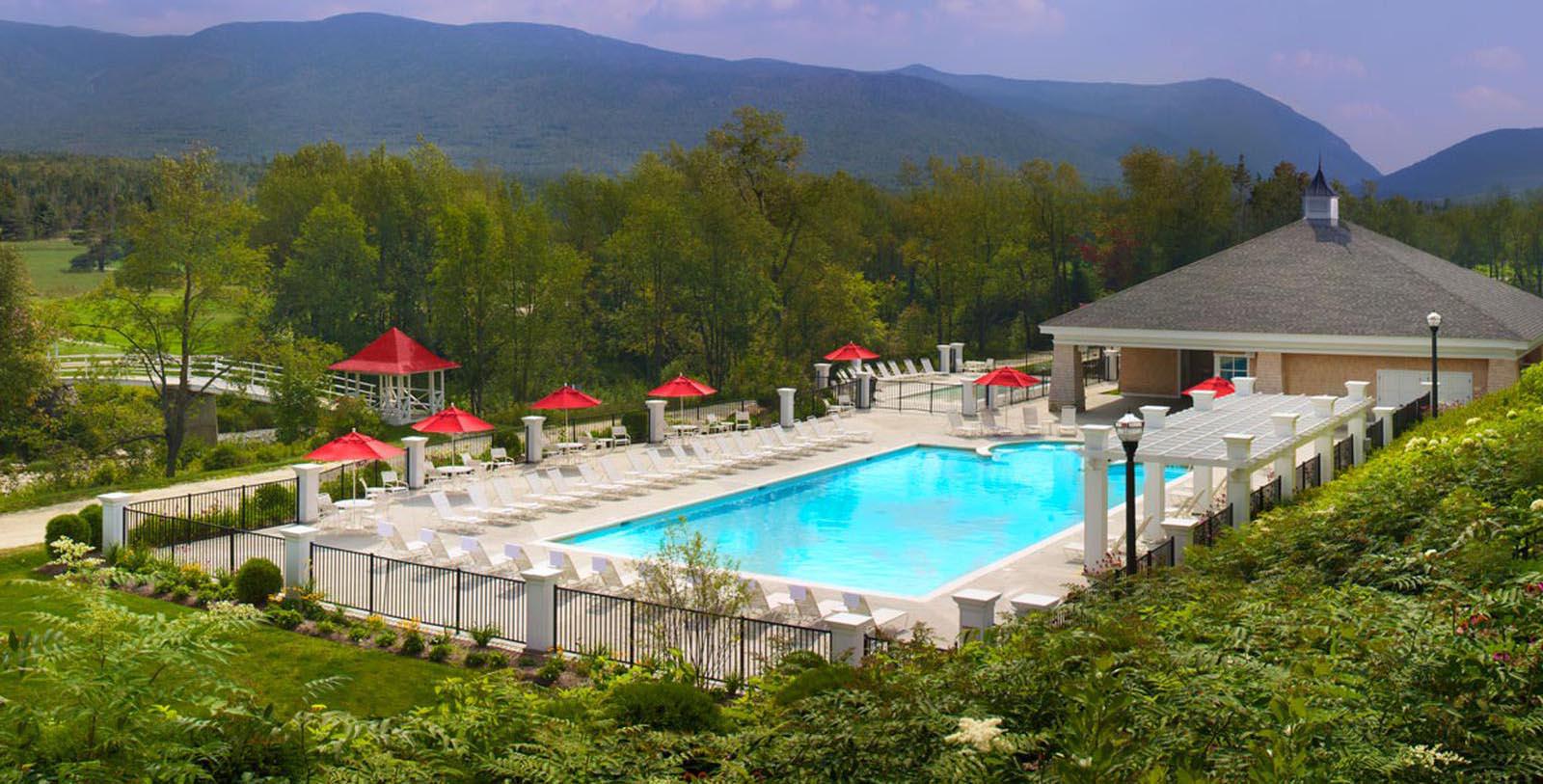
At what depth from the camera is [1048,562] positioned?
2047 centimetres

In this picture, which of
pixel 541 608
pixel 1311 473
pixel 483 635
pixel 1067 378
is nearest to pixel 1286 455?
pixel 1311 473

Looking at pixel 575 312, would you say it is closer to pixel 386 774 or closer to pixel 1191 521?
pixel 1191 521

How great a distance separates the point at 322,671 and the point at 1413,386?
29416 millimetres

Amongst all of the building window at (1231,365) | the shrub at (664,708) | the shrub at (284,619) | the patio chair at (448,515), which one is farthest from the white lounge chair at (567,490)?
the building window at (1231,365)

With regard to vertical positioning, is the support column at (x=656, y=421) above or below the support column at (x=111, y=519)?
above

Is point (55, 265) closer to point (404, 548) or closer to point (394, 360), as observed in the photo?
point (394, 360)

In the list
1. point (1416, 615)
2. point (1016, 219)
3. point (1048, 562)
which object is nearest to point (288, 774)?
point (1416, 615)

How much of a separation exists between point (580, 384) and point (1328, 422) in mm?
35090

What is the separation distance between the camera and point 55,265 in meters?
99.2

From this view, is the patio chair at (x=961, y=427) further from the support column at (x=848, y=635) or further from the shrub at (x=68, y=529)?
the shrub at (x=68, y=529)

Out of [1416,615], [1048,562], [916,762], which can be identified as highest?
[1416,615]

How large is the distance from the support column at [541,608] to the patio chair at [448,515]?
6.91 meters

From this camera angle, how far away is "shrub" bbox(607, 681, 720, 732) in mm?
9648

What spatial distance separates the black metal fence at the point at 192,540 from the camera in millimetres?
20500
